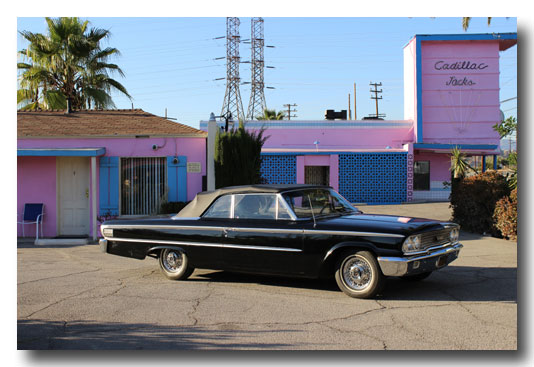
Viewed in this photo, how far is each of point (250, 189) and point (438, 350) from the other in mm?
3594

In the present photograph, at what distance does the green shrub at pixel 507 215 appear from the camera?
1154 centimetres

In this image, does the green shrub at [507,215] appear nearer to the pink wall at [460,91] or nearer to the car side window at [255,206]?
the car side window at [255,206]

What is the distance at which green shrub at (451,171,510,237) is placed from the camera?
503 inches

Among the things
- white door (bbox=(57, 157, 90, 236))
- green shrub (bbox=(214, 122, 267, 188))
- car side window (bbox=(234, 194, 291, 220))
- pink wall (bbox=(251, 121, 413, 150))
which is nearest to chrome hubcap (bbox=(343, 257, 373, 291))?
car side window (bbox=(234, 194, 291, 220))

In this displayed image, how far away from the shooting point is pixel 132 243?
7.97m

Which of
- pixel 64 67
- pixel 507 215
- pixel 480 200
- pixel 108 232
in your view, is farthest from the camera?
pixel 64 67

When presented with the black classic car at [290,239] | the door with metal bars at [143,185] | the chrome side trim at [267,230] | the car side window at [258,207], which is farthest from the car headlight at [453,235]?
the door with metal bars at [143,185]

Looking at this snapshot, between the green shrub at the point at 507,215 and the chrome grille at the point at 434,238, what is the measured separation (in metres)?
5.49

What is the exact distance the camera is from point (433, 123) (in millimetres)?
27500

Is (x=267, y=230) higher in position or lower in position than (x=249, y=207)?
lower

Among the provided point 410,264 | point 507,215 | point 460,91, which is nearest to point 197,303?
point 410,264

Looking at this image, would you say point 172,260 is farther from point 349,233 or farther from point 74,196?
point 74,196

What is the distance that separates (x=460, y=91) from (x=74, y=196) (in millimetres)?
20750

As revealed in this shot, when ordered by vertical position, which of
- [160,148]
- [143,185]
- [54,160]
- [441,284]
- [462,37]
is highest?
[462,37]
